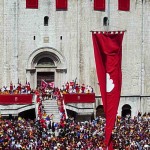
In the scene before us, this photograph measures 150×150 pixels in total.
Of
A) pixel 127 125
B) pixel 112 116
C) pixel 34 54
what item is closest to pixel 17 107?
pixel 34 54

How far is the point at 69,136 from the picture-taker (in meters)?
47.4

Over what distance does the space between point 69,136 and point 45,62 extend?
58.1 feet

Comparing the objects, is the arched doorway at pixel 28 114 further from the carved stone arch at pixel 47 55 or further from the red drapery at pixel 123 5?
the red drapery at pixel 123 5

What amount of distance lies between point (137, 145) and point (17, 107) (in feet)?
58.6

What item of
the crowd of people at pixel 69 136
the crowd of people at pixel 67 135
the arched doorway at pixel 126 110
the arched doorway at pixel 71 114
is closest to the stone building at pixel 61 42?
the arched doorway at pixel 126 110

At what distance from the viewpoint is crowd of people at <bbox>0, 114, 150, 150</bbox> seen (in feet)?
142

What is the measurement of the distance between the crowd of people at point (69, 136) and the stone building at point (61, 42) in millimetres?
10008

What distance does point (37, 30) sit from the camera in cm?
6275

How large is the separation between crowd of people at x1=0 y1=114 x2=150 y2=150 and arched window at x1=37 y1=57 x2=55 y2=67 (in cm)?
1087

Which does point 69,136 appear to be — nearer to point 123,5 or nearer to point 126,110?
point 126,110

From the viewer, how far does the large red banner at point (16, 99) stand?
5831 cm

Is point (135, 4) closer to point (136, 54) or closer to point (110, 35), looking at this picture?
point (136, 54)

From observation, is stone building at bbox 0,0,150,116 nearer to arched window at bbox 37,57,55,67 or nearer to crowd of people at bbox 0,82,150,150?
arched window at bbox 37,57,55,67

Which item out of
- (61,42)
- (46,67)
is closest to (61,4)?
(61,42)
